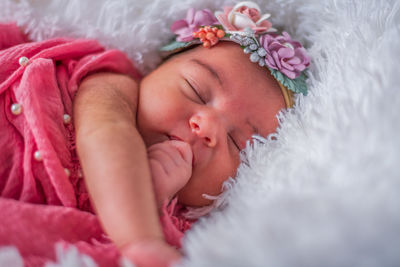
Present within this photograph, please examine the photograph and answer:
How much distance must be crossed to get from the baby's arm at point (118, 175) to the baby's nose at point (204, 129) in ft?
0.57

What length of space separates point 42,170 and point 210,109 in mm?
455

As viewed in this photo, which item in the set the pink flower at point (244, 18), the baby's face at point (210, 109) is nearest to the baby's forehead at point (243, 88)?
the baby's face at point (210, 109)

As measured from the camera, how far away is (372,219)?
0.56 metres

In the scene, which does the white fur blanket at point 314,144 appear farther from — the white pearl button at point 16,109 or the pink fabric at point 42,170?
the white pearl button at point 16,109

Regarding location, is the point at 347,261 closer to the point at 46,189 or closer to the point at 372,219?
the point at 372,219

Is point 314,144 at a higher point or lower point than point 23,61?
lower

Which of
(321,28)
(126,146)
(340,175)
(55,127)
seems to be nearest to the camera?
(340,175)

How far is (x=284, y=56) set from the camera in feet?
3.68

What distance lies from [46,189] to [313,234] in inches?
23.2

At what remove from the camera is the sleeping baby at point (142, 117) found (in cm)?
72

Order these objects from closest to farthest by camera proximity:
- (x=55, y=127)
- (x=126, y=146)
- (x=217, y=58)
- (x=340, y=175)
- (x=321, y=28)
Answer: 1. (x=340, y=175)
2. (x=126, y=146)
3. (x=55, y=127)
4. (x=217, y=58)
5. (x=321, y=28)

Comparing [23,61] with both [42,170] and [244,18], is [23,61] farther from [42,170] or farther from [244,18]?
[244,18]

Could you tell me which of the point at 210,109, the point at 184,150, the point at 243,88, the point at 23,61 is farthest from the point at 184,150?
the point at 23,61

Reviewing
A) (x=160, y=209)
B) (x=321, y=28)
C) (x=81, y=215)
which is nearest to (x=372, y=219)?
(x=160, y=209)
